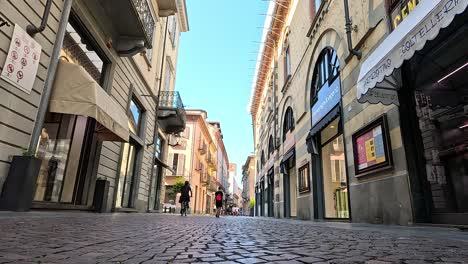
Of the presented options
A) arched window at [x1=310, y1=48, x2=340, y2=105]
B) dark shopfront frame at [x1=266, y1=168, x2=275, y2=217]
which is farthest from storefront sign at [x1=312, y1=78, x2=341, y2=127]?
dark shopfront frame at [x1=266, y1=168, x2=275, y2=217]

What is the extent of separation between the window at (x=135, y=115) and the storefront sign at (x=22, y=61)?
650 centimetres

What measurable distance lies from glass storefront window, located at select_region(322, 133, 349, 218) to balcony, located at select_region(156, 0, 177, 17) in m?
10.1

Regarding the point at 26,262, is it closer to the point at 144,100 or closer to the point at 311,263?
the point at 311,263

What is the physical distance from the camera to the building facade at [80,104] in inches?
217

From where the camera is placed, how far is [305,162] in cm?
1248

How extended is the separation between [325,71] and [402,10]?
5.12 metres

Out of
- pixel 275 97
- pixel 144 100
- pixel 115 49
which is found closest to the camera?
pixel 115 49

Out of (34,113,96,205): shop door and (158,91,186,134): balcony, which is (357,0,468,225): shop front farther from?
(158,91,186,134): balcony

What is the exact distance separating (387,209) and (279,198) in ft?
41.8

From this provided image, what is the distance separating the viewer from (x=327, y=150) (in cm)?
1131

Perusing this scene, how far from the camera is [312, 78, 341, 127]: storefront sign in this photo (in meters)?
9.22

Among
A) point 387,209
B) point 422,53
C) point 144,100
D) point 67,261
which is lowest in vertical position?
point 67,261

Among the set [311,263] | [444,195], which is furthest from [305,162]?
[311,263]

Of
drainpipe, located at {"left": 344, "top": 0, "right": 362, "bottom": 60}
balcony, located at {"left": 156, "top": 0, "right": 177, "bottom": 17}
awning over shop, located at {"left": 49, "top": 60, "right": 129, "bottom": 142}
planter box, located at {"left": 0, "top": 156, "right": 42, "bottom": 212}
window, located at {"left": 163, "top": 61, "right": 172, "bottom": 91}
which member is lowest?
planter box, located at {"left": 0, "top": 156, "right": 42, "bottom": 212}
